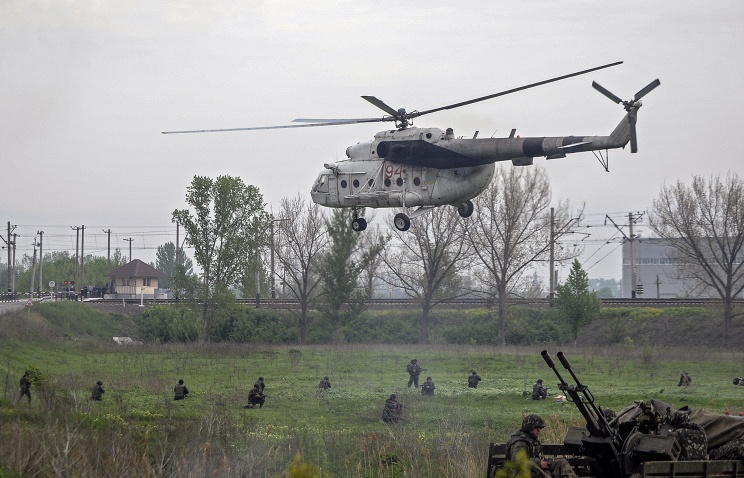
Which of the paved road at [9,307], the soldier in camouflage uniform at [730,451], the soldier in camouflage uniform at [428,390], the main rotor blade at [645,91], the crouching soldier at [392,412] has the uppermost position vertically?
the main rotor blade at [645,91]

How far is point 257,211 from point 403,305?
46.1 feet

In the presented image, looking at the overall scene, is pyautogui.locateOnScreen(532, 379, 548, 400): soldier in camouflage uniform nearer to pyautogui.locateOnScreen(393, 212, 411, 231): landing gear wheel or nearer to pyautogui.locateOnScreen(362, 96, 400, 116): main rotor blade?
pyautogui.locateOnScreen(393, 212, 411, 231): landing gear wheel

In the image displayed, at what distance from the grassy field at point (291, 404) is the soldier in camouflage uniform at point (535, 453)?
3.70 m

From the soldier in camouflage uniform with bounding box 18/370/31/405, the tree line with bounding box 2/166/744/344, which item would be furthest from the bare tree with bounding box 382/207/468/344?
the soldier in camouflage uniform with bounding box 18/370/31/405

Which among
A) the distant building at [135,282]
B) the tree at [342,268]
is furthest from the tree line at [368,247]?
→ the distant building at [135,282]

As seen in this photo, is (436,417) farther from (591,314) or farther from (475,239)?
(475,239)

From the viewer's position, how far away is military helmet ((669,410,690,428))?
11984mm

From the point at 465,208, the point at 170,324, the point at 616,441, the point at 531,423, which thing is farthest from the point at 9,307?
the point at 616,441

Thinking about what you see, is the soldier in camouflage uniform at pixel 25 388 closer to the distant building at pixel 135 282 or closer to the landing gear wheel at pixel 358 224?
the landing gear wheel at pixel 358 224

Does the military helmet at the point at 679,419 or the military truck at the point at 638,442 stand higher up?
the military helmet at the point at 679,419

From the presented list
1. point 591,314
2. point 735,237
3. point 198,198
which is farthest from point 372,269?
point 735,237

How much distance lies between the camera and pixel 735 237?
185 ft

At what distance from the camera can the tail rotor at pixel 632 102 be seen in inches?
1021

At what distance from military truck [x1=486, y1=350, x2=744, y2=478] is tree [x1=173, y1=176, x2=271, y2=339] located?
162 ft
